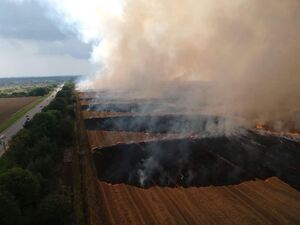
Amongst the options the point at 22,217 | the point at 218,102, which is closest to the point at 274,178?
the point at 22,217

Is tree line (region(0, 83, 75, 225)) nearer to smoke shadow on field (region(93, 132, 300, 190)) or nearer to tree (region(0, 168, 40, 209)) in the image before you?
tree (region(0, 168, 40, 209))

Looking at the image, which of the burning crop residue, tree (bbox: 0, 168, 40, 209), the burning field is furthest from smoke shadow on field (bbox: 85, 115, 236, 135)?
tree (bbox: 0, 168, 40, 209)

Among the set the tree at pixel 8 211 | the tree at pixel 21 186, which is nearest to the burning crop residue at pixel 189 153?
the tree at pixel 21 186

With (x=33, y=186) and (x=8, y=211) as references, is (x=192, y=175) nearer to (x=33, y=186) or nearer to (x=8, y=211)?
(x=33, y=186)

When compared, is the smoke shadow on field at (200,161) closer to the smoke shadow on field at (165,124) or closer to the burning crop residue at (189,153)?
the burning crop residue at (189,153)

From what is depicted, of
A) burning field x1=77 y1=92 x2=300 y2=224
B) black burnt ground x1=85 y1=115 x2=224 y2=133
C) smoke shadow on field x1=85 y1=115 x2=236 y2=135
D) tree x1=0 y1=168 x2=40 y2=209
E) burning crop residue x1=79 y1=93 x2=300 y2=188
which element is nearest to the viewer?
tree x1=0 y1=168 x2=40 y2=209
